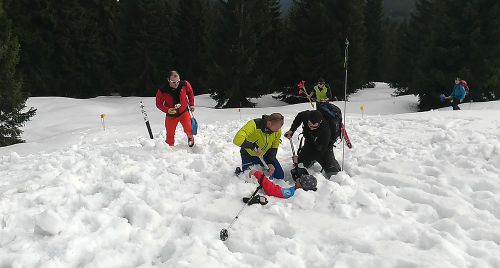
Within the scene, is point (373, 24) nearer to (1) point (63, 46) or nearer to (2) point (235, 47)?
(2) point (235, 47)

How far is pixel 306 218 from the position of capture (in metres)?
5.00

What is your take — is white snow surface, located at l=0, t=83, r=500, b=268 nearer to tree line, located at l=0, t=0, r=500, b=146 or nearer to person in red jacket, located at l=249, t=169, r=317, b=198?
person in red jacket, located at l=249, t=169, r=317, b=198

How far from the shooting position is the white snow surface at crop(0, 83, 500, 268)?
408 centimetres

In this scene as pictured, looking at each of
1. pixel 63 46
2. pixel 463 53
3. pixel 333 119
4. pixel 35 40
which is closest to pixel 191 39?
pixel 63 46

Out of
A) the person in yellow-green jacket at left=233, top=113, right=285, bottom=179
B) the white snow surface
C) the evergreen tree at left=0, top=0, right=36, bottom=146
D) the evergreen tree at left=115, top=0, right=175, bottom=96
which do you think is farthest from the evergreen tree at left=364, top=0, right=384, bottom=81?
the person in yellow-green jacket at left=233, top=113, right=285, bottom=179

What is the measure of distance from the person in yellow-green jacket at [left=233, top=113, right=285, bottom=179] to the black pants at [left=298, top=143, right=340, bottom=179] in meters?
0.54

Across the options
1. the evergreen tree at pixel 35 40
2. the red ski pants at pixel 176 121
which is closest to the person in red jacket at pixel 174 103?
the red ski pants at pixel 176 121

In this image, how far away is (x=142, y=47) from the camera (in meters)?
33.0

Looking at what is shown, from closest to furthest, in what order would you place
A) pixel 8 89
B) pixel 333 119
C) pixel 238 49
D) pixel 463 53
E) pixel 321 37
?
pixel 333 119
pixel 8 89
pixel 463 53
pixel 238 49
pixel 321 37

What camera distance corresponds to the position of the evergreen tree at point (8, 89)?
Result: 15.4 m

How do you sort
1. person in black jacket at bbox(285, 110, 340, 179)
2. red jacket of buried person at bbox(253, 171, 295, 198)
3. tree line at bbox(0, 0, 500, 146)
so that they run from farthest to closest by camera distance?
1. tree line at bbox(0, 0, 500, 146)
2. person in black jacket at bbox(285, 110, 340, 179)
3. red jacket of buried person at bbox(253, 171, 295, 198)

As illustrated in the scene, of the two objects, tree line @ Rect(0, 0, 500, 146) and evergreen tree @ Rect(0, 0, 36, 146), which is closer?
evergreen tree @ Rect(0, 0, 36, 146)

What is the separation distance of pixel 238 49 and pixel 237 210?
852 inches

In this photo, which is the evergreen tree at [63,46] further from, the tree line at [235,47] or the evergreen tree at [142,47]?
the evergreen tree at [142,47]
